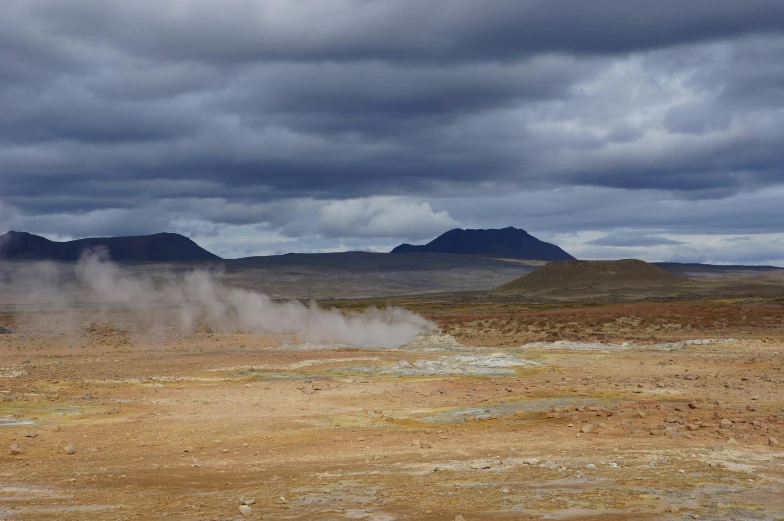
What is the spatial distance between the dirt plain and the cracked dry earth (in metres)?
0.07

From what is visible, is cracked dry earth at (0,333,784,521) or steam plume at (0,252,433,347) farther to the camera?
steam plume at (0,252,433,347)

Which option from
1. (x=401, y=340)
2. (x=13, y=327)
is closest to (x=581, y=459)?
(x=401, y=340)

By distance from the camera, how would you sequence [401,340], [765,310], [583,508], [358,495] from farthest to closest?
[765,310]
[401,340]
[358,495]
[583,508]

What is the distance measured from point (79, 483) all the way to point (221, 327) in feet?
212

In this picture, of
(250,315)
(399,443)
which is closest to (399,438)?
(399,443)

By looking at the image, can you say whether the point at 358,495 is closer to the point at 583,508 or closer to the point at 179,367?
the point at 583,508

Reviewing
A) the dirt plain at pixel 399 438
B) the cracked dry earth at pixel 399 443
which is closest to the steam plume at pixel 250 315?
the dirt plain at pixel 399 438

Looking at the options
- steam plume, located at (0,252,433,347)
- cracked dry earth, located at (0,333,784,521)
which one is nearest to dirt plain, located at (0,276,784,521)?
cracked dry earth, located at (0,333,784,521)

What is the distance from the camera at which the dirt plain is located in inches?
566

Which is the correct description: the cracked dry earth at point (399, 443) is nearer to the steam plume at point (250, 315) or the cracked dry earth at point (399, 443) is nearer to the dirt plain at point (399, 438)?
the dirt plain at point (399, 438)

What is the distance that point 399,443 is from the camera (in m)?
20.9

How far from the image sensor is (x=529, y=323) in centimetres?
7269

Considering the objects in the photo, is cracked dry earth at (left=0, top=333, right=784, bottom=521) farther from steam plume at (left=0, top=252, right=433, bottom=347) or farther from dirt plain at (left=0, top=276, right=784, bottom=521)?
steam plume at (left=0, top=252, right=433, bottom=347)

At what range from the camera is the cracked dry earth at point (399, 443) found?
14.3m
